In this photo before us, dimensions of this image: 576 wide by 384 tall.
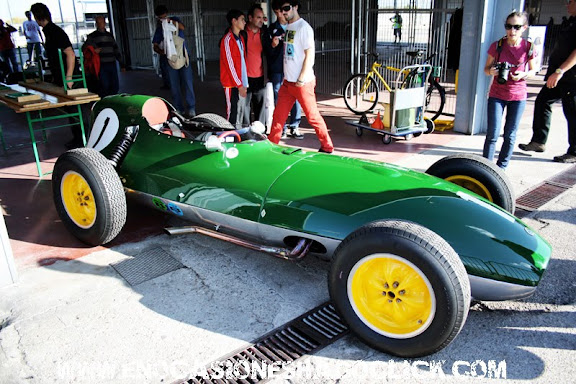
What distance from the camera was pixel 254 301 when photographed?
346 cm

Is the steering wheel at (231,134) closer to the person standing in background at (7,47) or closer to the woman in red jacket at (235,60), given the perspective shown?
the woman in red jacket at (235,60)

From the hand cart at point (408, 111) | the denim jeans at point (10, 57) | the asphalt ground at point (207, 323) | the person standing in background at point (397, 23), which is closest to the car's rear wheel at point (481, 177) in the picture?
the asphalt ground at point (207, 323)

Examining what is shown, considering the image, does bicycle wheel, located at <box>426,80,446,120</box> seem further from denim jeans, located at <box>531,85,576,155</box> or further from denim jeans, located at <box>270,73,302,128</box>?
denim jeans, located at <box>270,73,302,128</box>

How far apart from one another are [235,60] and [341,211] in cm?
444

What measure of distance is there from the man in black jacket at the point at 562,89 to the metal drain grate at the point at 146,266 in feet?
15.6

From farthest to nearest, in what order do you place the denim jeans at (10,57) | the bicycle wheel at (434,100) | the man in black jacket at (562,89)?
the denim jeans at (10,57)
the bicycle wheel at (434,100)
the man in black jacket at (562,89)

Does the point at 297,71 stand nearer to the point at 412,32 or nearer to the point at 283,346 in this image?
the point at 283,346

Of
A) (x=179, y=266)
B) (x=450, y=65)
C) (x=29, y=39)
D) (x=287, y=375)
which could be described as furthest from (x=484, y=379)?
(x=29, y=39)

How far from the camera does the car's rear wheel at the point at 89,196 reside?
13.1 feet

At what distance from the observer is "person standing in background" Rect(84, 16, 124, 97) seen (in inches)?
340

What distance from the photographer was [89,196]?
4234 millimetres

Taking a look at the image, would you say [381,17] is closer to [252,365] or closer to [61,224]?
[61,224]

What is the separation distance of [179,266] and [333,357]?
5.11 feet

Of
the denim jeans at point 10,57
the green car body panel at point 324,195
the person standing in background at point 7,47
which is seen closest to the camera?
the green car body panel at point 324,195
